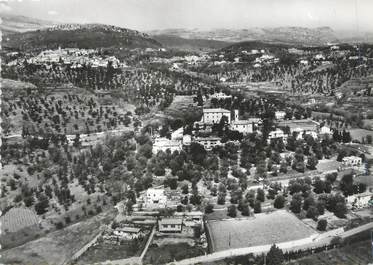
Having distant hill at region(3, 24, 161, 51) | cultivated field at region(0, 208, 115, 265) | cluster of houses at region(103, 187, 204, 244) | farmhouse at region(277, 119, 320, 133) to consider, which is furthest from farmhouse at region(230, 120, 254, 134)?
distant hill at region(3, 24, 161, 51)

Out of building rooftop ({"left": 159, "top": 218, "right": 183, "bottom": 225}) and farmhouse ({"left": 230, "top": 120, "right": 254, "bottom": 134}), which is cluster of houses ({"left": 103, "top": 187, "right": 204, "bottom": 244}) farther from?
farmhouse ({"left": 230, "top": 120, "right": 254, "bottom": 134})

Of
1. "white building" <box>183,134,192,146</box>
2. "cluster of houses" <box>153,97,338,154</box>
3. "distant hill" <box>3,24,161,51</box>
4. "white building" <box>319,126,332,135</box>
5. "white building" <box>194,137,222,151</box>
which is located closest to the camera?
"cluster of houses" <box>153,97,338,154</box>

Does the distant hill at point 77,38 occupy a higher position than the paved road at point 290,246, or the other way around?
the distant hill at point 77,38

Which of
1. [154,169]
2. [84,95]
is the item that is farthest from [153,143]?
[84,95]

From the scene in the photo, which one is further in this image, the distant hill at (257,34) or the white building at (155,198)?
the distant hill at (257,34)

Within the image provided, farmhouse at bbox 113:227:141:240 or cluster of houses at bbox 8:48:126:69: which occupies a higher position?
cluster of houses at bbox 8:48:126:69

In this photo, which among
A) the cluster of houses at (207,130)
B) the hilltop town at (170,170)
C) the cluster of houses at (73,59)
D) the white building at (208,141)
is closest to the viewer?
the hilltop town at (170,170)

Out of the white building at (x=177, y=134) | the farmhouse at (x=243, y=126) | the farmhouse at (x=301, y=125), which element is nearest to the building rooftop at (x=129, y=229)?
the white building at (x=177, y=134)

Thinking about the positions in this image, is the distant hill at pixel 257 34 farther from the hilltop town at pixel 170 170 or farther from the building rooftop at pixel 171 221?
the building rooftop at pixel 171 221
